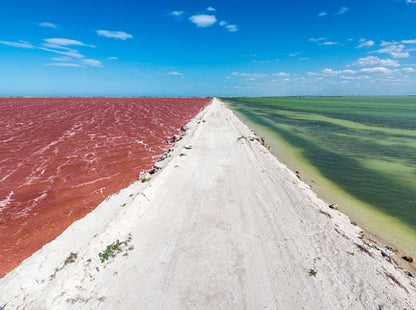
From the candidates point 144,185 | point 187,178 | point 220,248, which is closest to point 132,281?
point 220,248

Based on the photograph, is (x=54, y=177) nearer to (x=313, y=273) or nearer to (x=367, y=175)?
(x=313, y=273)

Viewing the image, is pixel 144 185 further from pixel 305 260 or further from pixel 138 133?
pixel 138 133

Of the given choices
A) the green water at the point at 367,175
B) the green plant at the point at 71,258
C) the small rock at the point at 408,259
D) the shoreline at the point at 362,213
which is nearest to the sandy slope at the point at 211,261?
the green plant at the point at 71,258

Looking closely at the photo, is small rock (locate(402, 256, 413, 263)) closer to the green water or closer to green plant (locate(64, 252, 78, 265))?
the green water

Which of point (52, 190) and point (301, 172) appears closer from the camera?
point (52, 190)

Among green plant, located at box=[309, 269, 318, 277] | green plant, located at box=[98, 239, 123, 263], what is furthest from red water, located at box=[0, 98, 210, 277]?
green plant, located at box=[309, 269, 318, 277]

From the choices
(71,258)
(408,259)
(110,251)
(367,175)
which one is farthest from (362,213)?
(71,258)

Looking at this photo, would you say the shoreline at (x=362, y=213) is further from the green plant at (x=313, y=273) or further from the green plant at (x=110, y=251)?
the green plant at (x=110, y=251)
